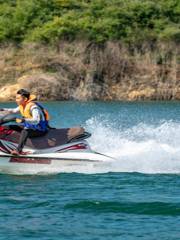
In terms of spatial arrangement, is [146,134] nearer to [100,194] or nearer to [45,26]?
[100,194]

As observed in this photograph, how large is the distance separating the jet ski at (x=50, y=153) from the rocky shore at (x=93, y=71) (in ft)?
108

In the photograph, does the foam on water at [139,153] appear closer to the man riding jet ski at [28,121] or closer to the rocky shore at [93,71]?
the man riding jet ski at [28,121]

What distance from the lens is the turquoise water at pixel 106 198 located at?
31.5ft

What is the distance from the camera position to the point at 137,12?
52.1 meters

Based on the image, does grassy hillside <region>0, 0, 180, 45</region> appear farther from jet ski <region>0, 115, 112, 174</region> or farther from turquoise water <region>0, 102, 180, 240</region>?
jet ski <region>0, 115, 112, 174</region>

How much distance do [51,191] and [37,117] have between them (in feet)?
5.69

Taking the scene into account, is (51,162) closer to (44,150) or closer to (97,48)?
(44,150)

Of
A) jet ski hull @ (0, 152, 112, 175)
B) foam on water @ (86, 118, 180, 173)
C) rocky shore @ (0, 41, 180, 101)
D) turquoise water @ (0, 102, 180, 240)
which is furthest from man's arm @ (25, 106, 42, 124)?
rocky shore @ (0, 41, 180, 101)

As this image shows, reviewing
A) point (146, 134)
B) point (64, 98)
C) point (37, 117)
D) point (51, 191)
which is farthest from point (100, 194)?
point (64, 98)

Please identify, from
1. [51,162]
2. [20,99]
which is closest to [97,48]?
[51,162]

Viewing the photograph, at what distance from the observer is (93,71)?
162 feet

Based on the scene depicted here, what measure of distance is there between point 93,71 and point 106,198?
38.3 m

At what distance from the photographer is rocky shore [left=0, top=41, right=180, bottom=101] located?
47.6m

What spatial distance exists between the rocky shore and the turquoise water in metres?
31.7
